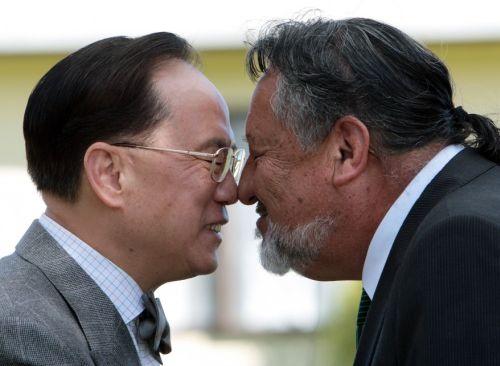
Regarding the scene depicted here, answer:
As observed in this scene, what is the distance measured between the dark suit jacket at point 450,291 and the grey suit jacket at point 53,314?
77 centimetres

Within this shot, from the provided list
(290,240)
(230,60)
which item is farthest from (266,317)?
(290,240)

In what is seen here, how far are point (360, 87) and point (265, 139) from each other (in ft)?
1.30

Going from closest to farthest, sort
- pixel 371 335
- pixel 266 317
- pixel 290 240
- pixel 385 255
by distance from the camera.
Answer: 1. pixel 371 335
2. pixel 385 255
3. pixel 290 240
4. pixel 266 317

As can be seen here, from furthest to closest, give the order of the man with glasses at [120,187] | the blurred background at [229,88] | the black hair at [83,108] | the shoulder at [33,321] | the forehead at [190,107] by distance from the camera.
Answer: the blurred background at [229,88] → the forehead at [190,107] → the black hair at [83,108] → the man with glasses at [120,187] → the shoulder at [33,321]

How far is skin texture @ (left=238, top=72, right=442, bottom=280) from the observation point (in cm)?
304

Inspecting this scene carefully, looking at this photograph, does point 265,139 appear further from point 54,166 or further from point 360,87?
point 54,166

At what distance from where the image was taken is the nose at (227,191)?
3.26 m

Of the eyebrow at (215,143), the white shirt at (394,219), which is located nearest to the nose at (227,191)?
the eyebrow at (215,143)

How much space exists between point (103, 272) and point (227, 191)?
536 mm

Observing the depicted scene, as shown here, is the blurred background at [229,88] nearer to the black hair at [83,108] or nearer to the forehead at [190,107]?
the forehead at [190,107]

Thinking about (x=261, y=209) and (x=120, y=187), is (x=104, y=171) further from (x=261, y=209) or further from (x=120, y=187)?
(x=261, y=209)

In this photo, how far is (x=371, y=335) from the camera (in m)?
2.79

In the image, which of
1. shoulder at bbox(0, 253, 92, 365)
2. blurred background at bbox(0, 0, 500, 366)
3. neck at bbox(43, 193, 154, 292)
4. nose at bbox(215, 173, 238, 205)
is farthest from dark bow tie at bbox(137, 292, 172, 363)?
blurred background at bbox(0, 0, 500, 366)

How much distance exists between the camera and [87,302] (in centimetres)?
286
